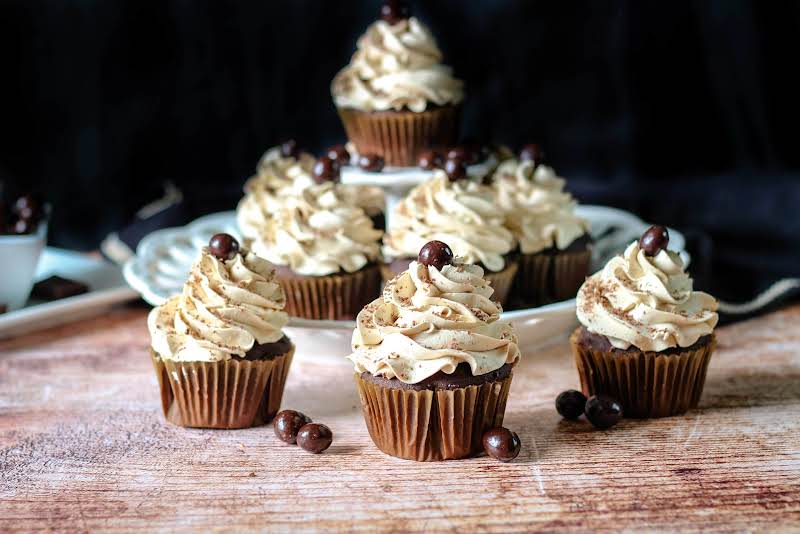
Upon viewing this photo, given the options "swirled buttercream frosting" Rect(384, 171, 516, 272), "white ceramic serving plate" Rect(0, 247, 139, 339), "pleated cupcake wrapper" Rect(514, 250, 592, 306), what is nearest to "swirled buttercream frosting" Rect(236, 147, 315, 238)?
"swirled buttercream frosting" Rect(384, 171, 516, 272)

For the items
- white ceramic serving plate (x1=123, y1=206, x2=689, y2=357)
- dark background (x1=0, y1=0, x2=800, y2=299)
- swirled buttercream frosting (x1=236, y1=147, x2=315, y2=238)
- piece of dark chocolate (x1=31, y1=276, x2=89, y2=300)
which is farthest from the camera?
dark background (x1=0, y1=0, x2=800, y2=299)

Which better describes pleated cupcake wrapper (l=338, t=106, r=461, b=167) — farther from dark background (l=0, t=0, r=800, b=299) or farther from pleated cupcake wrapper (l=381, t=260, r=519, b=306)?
dark background (l=0, t=0, r=800, b=299)

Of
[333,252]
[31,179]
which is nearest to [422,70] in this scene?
[333,252]

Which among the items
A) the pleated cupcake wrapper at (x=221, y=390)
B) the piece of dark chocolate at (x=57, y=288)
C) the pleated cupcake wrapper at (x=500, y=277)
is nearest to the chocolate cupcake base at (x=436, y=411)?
the pleated cupcake wrapper at (x=221, y=390)

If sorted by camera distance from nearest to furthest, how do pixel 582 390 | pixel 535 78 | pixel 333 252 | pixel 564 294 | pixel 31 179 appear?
pixel 582 390 < pixel 333 252 < pixel 564 294 < pixel 535 78 < pixel 31 179

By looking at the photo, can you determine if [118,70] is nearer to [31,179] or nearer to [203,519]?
[31,179]
